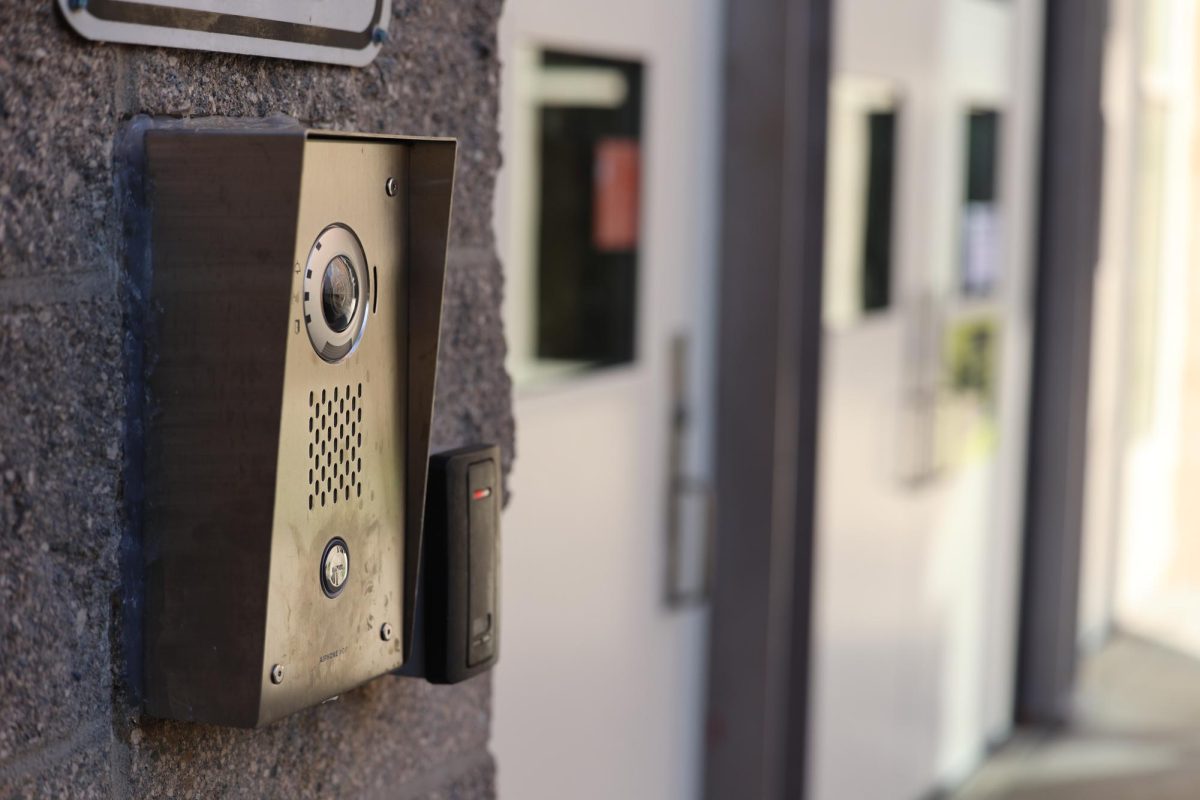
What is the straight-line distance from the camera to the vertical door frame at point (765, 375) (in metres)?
2.72

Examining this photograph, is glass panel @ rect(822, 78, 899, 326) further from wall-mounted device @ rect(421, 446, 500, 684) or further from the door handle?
wall-mounted device @ rect(421, 446, 500, 684)

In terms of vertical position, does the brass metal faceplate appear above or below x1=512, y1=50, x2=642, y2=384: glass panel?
below

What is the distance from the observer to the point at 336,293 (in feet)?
2.89

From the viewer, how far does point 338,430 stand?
0.91m

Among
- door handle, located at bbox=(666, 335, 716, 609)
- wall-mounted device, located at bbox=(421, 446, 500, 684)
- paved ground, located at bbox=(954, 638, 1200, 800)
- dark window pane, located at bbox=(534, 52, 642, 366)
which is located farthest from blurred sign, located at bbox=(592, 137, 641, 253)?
paved ground, located at bbox=(954, 638, 1200, 800)

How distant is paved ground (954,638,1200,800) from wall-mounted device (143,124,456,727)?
350 cm

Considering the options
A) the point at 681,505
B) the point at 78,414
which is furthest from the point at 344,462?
the point at 681,505

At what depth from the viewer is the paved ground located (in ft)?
13.8

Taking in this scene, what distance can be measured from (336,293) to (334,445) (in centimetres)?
9

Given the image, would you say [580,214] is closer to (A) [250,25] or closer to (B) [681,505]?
(B) [681,505]

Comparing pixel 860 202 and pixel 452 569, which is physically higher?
pixel 860 202

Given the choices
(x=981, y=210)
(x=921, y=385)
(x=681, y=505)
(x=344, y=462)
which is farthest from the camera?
(x=981, y=210)

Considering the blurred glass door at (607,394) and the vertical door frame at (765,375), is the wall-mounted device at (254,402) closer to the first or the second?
the blurred glass door at (607,394)

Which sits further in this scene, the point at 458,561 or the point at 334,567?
the point at 458,561
